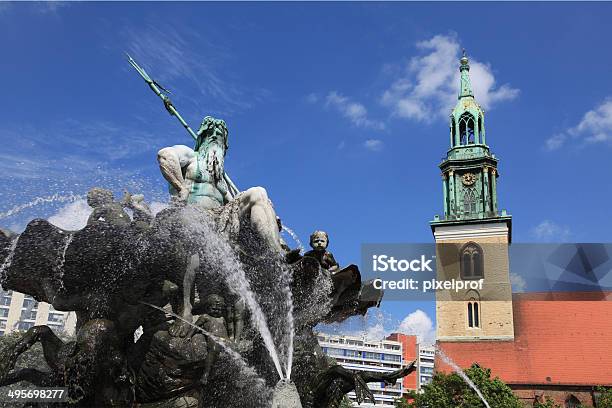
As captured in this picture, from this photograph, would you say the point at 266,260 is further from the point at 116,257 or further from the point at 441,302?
the point at 441,302

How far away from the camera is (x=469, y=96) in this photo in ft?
200

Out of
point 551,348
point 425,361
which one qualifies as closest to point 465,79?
point 551,348

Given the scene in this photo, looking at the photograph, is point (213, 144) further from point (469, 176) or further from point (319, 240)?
point (469, 176)

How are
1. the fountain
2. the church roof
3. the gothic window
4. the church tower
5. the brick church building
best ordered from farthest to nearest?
1. the gothic window
2. the church tower
3. the brick church building
4. the church roof
5. the fountain

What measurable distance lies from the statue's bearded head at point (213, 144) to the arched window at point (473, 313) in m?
51.0

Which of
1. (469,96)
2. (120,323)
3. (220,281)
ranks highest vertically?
(469,96)

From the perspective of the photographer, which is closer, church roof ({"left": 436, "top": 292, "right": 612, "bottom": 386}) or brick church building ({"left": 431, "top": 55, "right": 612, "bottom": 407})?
church roof ({"left": 436, "top": 292, "right": 612, "bottom": 386})

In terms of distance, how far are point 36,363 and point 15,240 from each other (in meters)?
1.76

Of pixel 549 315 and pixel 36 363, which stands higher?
pixel 549 315

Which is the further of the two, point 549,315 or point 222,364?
point 549,315

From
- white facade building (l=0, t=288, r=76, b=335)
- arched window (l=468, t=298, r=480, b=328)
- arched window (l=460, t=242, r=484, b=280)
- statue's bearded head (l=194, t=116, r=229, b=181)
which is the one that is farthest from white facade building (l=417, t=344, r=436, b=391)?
statue's bearded head (l=194, t=116, r=229, b=181)

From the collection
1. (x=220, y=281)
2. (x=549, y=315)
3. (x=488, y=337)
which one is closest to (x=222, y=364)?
(x=220, y=281)

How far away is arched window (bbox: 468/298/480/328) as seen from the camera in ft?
180

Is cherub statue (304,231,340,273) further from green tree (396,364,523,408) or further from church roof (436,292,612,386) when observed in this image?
church roof (436,292,612,386)
